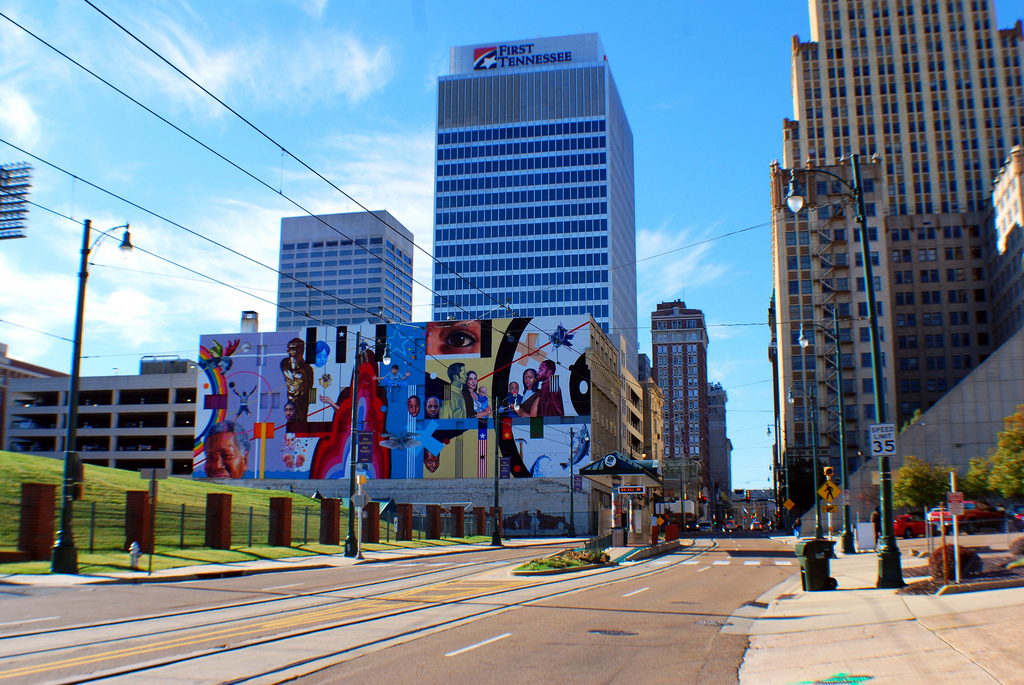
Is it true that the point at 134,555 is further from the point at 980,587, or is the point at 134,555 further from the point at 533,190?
the point at 533,190

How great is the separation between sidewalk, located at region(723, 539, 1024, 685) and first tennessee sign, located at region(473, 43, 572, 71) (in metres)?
166

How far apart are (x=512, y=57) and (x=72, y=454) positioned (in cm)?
16105

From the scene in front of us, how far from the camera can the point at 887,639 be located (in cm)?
1115

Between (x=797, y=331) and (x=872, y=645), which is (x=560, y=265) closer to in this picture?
(x=797, y=331)

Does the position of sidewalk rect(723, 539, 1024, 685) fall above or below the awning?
below

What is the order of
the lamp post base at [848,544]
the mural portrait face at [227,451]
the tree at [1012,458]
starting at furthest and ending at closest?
the mural portrait face at [227,451], the tree at [1012,458], the lamp post base at [848,544]

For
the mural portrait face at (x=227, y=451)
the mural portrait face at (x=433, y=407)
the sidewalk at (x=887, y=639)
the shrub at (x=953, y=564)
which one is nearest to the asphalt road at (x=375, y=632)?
the sidewalk at (x=887, y=639)

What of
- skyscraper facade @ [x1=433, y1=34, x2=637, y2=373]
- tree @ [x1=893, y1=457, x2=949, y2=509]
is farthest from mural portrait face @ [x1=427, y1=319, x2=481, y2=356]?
skyscraper facade @ [x1=433, y1=34, x2=637, y2=373]

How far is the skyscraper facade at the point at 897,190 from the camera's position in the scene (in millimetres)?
111688

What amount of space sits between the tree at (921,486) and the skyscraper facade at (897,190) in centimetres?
5376

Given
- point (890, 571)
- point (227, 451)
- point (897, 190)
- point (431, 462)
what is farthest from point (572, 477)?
point (897, 190)

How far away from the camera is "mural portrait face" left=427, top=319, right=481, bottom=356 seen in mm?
88375

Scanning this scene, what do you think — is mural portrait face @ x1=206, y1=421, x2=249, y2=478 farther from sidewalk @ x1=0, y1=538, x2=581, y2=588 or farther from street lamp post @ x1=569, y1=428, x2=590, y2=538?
sidewalk @ x1=0, y1=538, x2=581, y2=588

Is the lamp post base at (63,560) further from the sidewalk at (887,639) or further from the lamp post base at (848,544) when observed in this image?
the lamp post base at (848,544)
